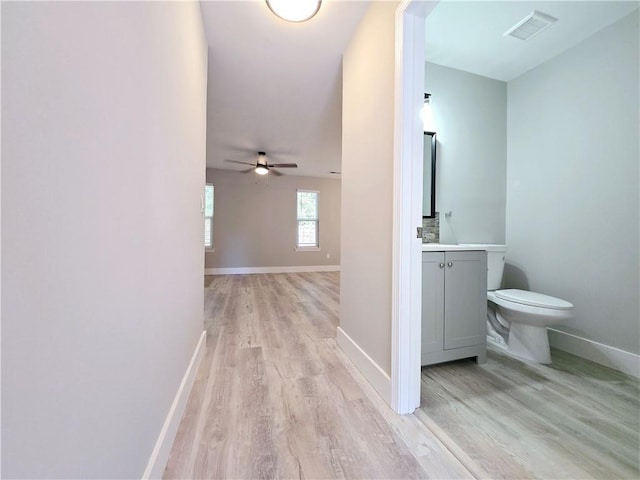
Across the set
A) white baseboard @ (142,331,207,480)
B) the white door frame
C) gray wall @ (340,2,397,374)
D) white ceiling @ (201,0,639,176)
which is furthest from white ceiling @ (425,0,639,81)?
white baseboard @ (142,331,207,480)

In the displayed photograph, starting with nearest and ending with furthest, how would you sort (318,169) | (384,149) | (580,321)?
(384,149) < (580,321) < (318,169)

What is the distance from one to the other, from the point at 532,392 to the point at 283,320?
80.8 inches

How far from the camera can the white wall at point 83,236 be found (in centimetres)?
36

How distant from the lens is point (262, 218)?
604 cm

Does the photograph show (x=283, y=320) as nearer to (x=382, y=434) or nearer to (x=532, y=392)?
(x=382, y=434)

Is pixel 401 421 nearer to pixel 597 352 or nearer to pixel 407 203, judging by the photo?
pixel 407 203

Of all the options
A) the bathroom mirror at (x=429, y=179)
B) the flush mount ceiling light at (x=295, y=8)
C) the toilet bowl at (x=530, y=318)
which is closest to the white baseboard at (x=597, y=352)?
the toilet bowl at (x=530, y=318)

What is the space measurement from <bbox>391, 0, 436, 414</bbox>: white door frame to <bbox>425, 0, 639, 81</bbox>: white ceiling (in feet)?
3.03

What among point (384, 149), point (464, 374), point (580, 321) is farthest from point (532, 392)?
point (384, 149)

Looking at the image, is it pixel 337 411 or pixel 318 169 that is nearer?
pixel 337 411

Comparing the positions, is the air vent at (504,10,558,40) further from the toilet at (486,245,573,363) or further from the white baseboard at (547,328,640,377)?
the white baseboard at (547,328,640,377)

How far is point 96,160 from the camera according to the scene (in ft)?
1.78

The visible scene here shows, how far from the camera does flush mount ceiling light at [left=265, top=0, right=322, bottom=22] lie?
1.50 meters

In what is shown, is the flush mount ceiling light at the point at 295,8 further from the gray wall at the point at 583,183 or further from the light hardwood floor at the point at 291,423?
the light hardwood floor at the point at 291,423
